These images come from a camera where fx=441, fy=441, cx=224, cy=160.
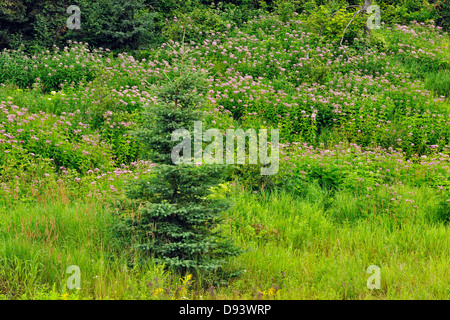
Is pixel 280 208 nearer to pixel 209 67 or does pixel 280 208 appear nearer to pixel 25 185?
pixel 25 185

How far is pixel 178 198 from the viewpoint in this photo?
4.38 meters

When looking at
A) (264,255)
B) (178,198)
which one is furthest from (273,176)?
(178,198)

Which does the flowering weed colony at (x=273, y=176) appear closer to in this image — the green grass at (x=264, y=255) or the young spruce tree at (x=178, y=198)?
the green grass at (x=264, y=255)

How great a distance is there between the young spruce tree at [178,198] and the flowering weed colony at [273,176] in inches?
7.9

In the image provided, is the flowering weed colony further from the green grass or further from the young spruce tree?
the young spruce tree

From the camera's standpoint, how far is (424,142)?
898cm

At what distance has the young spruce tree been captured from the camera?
419 centimetres

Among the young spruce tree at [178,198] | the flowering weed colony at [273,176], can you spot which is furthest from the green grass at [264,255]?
the young spruce tree at [178,198]

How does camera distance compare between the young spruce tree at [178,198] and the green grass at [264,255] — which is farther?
the young spruce tree at [178,198]

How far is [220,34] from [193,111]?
10189 millimetres

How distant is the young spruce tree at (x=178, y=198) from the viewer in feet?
13.7

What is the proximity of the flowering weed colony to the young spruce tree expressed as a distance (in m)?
0.20

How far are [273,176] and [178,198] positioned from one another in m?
2.83
